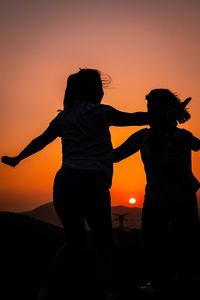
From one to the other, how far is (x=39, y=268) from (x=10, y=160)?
11.3ft

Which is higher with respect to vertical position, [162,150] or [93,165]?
[162,150]

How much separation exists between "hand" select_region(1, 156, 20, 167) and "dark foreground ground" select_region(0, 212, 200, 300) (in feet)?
3.61

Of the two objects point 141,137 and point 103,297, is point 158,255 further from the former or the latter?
point 141,137

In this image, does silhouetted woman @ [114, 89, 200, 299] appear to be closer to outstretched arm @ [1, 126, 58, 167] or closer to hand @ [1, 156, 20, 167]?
outstretched arm @ [1, 126, 58, 167]

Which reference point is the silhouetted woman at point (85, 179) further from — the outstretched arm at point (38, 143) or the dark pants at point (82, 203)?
the outstretched arm at point (38, 143)

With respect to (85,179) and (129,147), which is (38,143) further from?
(129,147)

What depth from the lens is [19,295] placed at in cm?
403

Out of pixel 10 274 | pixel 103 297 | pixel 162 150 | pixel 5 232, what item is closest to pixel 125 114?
pixel 162 150

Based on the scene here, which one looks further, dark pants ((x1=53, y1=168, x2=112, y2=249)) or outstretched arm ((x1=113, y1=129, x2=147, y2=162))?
outstretched arm ((x1=113, y1=129, x2=147, y2=162))

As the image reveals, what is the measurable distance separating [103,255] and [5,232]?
17.4ft

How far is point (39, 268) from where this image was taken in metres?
5.64

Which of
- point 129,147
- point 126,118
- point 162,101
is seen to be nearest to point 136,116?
point 126,118

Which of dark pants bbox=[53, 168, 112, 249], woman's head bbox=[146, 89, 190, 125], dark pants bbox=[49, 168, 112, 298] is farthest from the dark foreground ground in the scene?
woman's head bbox=[146, 89, 190, 125]

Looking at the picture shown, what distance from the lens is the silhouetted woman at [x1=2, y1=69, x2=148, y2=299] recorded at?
2.29 metres
